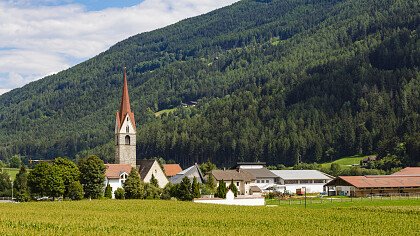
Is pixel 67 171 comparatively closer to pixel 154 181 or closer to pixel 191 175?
pixel 154 181

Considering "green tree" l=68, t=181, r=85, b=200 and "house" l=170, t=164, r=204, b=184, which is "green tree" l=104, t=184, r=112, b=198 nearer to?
"green tree" l=68, t=181, r=85, b=200

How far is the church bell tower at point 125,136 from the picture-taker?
13100 centimetres

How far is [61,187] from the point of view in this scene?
98.6 meters

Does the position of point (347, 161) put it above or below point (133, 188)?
above

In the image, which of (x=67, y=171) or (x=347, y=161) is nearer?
(x=67, y=171)

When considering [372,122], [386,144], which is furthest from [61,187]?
[372,122]

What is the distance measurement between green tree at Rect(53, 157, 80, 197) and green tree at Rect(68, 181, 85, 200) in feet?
3.98

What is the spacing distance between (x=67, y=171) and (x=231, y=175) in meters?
47.6

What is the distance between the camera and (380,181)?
121 m

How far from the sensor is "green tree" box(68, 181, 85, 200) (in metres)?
99.4

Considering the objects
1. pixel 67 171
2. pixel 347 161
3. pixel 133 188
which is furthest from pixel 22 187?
pixel 347 161

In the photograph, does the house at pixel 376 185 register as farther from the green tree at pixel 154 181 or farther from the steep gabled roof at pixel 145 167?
the steep gabled roof at pixel 145 167

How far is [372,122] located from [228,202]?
109m

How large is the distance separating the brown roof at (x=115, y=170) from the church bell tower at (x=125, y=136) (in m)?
6.10
